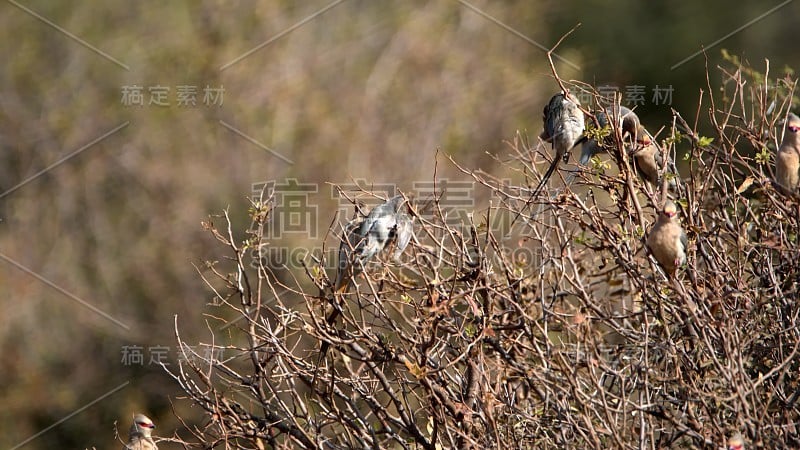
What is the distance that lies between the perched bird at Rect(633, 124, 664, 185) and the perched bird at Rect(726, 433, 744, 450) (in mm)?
1298

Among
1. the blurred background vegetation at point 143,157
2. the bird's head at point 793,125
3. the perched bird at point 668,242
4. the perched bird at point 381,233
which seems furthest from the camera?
the blurred background vegetation at point 143,157

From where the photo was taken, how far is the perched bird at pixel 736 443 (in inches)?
105

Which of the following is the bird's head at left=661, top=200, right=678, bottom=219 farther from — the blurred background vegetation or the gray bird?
the blurred background vegetation

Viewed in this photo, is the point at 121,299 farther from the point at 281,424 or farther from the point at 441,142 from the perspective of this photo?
the point at 281,424

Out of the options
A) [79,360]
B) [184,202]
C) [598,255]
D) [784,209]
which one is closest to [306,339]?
[184,202]

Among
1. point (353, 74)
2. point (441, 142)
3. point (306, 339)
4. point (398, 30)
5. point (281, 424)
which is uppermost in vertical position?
point (398, 30)

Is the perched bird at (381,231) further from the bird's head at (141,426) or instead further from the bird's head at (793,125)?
the bird's head at (793,125)

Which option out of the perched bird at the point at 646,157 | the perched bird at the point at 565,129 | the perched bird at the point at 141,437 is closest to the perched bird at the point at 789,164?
the perched bird at the point at 646,157

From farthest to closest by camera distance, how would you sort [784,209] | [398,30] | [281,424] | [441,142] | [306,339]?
[398,30] → [441,142] → [306,339] → [281,424] → [784,209]

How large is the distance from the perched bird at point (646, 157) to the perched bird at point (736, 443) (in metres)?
1.30

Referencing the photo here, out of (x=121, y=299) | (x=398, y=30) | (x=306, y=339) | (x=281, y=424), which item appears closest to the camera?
(x=281, y=424)

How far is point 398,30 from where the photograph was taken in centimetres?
1097

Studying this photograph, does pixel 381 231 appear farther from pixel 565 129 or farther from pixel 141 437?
pixel 141 437

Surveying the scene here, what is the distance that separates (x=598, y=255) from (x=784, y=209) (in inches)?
40.8
